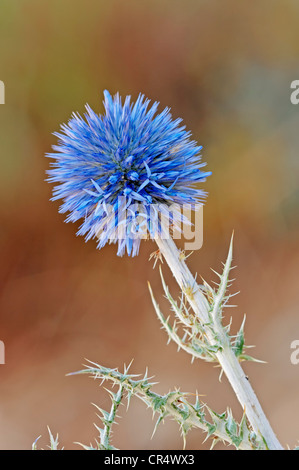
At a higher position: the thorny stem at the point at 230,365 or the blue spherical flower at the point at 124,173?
the blue spherical flower at the point at 124,173

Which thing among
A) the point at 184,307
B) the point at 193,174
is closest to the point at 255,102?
the point at 193,174

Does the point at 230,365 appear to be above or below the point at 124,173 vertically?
below

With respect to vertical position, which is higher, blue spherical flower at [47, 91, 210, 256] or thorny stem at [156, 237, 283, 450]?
blue spherical flower at [47, 91, 210, 256]
